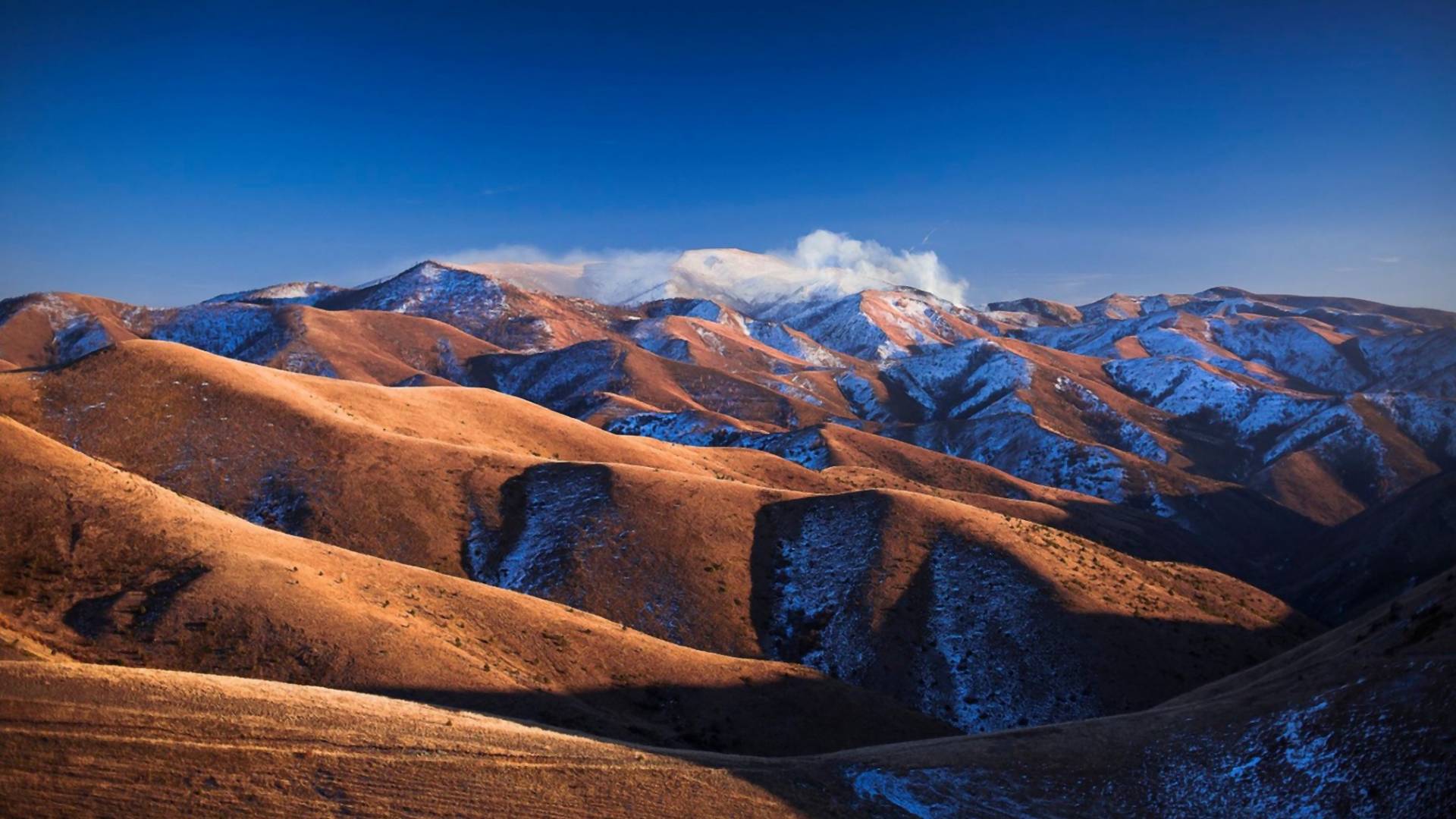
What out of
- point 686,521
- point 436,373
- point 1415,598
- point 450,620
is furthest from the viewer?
point 436,373

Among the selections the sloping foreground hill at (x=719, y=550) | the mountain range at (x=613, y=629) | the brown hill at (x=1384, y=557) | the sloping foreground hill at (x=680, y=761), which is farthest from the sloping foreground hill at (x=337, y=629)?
the brown hill at (x=1384, y=557)

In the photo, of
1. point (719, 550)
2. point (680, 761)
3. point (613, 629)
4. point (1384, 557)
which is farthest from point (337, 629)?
point (1384, 557)

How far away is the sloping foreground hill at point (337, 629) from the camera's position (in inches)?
1118

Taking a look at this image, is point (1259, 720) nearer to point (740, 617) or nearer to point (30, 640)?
point (740, 617)

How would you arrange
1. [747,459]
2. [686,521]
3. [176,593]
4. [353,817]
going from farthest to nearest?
1. [747,459]
2. [686,521]
3. [176,593]
4. [353,817]

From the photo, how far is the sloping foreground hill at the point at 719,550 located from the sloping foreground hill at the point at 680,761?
22.6 metres

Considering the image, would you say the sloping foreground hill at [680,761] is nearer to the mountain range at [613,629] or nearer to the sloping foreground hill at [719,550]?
the mountain range at [613,629]

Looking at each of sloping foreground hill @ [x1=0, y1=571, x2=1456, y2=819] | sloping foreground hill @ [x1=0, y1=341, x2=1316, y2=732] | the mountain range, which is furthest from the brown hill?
sloping foreground hill @ [x1=0, y1=571, x2=1456, y2=819]

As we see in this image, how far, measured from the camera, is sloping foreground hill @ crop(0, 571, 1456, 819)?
16562 mm

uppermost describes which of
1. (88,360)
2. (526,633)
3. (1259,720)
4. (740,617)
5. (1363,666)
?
(88,360)

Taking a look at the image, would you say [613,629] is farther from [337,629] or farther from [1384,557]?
[1384,557]

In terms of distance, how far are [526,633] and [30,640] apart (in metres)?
17.4

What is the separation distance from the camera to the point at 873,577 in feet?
177

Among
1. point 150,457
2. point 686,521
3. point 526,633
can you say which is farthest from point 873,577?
point 150,457
